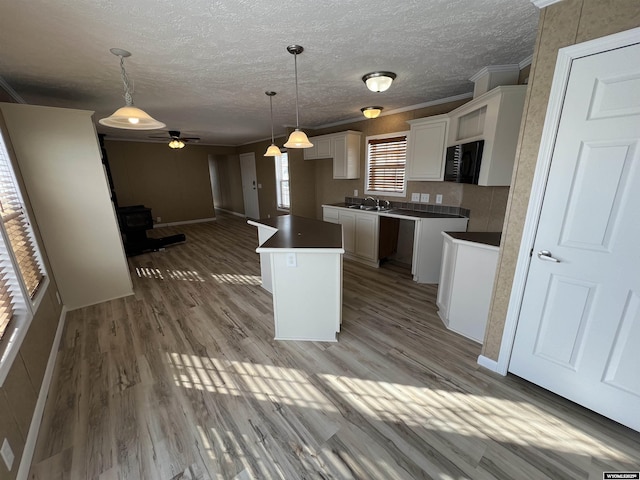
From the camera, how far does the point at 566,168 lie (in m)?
1.47

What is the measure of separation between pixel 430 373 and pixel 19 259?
333cm

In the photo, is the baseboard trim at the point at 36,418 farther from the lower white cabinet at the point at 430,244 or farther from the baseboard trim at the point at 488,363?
the lower white cabinet at the point at 430,244

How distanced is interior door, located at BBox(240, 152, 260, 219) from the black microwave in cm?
584

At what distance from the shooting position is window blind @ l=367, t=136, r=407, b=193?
4.04 metres

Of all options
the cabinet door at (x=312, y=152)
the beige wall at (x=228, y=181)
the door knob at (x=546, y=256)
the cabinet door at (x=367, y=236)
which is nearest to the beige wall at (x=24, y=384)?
the door knob at (x=546, y=256)

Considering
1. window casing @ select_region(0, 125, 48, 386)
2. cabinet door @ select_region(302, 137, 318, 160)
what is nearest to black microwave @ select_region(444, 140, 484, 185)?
cabinet door @ select_region(302, 137, 318, 160)

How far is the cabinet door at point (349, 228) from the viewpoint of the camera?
4.22 m

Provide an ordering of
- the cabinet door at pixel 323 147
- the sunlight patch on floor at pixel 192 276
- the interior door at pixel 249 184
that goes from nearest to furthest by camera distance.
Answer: the sunlight patch on floor at pixel 192 276, the cabinet door at pixel 323 147, the interior door at pixel 249 184

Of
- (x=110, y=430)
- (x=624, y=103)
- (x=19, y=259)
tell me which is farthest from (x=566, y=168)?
(x=19, y=259)

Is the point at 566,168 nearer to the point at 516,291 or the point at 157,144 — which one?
the point at 516,291

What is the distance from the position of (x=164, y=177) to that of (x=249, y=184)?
2325 millimetres

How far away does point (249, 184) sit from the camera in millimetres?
8031

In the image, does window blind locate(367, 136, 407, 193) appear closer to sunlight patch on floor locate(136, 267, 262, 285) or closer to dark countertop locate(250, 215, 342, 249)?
dark countertop locate(250, 215, 342, 249)

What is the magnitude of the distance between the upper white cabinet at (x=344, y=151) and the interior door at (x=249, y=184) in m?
3.44
